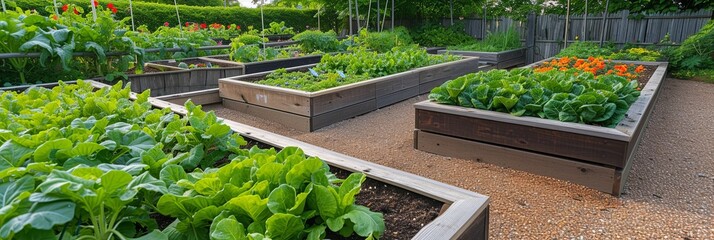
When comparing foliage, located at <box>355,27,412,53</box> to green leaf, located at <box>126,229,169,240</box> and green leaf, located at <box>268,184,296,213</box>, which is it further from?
green leaf, located at <box>126,229,169,240</box>

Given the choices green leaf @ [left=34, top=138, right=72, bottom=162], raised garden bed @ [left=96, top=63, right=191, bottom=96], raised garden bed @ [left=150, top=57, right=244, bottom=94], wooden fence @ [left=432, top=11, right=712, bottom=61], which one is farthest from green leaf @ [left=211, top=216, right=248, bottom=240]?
wooden fence @ [left=432, top=11, right=712, bottom=61]

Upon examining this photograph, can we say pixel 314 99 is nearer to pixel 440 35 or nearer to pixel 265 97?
pixel 265 97

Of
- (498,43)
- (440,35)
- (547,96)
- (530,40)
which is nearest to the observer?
(547,96)

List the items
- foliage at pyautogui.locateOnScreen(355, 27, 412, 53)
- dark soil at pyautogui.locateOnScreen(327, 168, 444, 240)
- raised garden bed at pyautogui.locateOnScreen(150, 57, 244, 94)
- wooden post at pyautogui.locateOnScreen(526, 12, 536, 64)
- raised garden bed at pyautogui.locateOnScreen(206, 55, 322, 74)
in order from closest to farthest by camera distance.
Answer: dark soil at pyautogui.locateOnScreen(327, 168, 444, 240) < raised garden bed at pyautogui.locateOnScreen(150, 57, 244, 94) < raised garden bed at pyautogui.locateOnScreen(206, 55, 322, 74) < foliage at pyautogui.locateOnScreen(355, 27, 412, 53) < wooden post at pyautogui.locateOnScreen(526, 12, 536, 64)

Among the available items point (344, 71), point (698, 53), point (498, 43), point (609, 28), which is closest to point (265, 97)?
point (344, 71)

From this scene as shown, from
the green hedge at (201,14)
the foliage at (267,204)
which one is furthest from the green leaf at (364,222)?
the green hedge at (201,14)

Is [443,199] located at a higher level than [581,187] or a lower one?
higher

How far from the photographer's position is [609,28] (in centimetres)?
1038

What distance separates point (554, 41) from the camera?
11023 mm

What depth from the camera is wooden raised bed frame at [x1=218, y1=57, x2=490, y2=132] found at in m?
4.48

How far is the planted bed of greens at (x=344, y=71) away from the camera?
5.06 m

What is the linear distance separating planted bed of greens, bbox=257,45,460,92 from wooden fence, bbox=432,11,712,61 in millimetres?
5641

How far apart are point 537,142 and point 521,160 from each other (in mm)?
179

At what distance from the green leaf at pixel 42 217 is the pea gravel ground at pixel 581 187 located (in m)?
1.98
